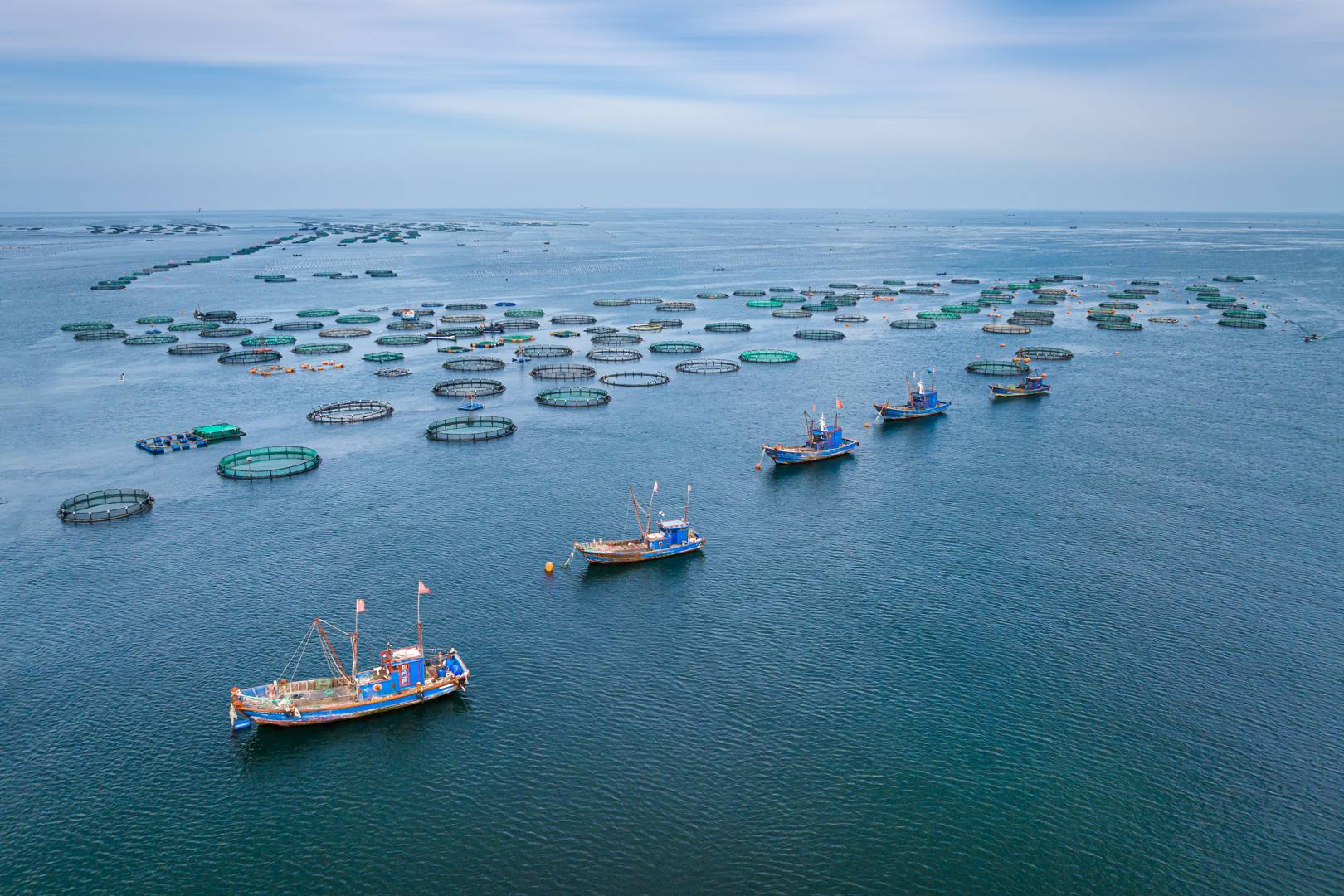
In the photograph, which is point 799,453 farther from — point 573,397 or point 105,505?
point 105,505

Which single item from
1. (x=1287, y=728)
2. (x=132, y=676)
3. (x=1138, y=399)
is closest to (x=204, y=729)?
(x=132, y=676)

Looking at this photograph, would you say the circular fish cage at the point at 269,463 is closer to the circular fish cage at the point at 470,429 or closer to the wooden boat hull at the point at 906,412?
the circular fish cage at the point at 470,429

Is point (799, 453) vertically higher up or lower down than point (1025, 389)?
lower down

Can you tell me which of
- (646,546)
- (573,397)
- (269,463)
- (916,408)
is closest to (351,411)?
(269,463)

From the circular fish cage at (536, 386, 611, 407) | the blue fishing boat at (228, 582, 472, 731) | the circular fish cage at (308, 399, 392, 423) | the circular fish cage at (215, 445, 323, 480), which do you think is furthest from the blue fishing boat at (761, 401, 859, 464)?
the circular fish cage at (308, 399, 392, 423)

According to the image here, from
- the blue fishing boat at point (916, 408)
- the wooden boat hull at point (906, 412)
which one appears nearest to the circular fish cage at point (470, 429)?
the wooden boat hull at point (906, 412)

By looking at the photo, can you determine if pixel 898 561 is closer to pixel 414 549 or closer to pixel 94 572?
pixel 414 549
